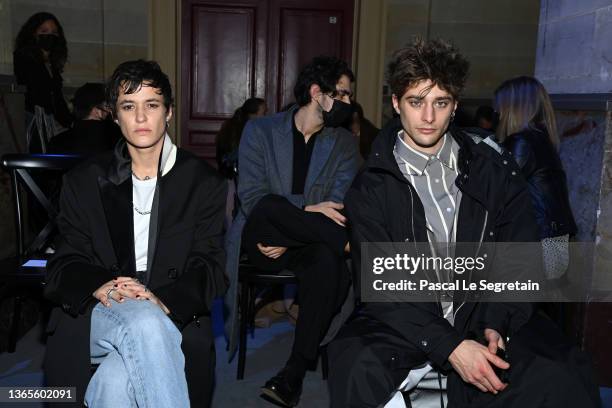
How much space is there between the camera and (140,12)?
22.1 ft

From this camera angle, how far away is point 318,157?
3.60 m

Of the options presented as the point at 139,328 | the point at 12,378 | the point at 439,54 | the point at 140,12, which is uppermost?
the point at 140,12

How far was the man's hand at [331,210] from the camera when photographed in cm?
327

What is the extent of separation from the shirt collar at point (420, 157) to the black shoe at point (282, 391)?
1218mm

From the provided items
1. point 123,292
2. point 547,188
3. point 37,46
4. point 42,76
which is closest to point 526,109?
point 547,188

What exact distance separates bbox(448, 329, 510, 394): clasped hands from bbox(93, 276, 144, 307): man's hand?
1.12 m

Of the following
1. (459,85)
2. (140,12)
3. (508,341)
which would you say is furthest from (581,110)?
(140,12)

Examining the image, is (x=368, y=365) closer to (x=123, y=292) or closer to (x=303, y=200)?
(x=123, y=292)

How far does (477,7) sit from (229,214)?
3832 millimetres

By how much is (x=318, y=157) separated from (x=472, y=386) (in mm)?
1765

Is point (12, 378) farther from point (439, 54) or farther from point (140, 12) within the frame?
point (140, 12)

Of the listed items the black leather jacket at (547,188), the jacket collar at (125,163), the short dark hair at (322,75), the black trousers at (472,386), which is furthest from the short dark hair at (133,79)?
the black leather jacket at (547,188)

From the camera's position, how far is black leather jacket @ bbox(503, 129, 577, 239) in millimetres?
3301

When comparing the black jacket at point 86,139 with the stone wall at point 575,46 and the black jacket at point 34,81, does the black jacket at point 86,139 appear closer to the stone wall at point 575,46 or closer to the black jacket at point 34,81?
the black jacket at point 34,81
